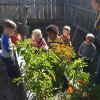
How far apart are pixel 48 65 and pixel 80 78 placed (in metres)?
0.66

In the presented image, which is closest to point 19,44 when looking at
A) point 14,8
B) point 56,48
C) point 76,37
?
point 56,48

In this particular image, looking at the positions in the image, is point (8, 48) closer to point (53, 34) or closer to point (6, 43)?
point (6, 43)

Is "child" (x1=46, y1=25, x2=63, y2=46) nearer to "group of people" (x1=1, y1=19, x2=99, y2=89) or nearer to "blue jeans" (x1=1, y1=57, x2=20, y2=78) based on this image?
"group of people" (x1=1, y1=19, x2=99, y2=89)

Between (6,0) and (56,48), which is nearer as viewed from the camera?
(56,48)

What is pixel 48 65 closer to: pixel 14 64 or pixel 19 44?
pixel 19 44

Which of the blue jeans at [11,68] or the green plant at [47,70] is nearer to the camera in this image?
the green plant at [47,70]

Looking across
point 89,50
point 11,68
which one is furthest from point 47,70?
point 89,50

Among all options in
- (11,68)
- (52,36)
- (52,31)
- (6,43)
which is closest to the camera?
(6,43)

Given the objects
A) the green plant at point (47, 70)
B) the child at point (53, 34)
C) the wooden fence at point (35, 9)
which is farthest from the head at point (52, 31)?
the wooden fence at point (35, 9)

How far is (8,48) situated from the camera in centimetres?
659

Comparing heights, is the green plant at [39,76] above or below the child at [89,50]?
above

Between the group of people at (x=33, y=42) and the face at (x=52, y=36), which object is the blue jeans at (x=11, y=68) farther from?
the face at (x=52, y=36)

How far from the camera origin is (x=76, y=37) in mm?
11086

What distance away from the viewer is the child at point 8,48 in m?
6.55
